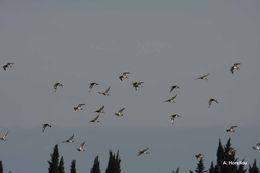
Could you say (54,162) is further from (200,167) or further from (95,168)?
(200,167)

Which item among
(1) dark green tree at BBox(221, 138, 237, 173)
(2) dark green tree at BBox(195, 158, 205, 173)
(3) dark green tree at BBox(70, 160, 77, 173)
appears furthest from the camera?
(2) dark green tree at BBox(195, 158, 205, 173)

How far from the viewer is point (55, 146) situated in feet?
454

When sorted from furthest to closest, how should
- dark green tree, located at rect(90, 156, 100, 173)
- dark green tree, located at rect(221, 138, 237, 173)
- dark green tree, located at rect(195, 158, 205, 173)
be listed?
1. dark green tree, located at rect(195, 158, 205, 173)
2. dark green tree, located at rect(90, 156, 100, 173)
3. dark green tree, located at rect(221, 138, 237, 173)

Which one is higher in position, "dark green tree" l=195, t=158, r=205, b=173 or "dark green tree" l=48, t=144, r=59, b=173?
"dark green tree" l=195, t=158, r=205, b=173

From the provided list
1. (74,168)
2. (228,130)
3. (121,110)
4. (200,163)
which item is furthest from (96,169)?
(200,163)

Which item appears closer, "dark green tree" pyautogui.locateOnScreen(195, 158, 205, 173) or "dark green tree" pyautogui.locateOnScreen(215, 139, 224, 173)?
"dark green tree" pyautogui.locateOnScreen(215, 139, 224, 173)

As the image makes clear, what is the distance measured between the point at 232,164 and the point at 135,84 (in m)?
26.2

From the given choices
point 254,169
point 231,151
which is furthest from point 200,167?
point 231,151

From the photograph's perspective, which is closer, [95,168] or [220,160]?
[220,160]

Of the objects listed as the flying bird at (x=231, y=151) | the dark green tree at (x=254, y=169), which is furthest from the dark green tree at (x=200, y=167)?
the flying bird at (x=231, y=151)

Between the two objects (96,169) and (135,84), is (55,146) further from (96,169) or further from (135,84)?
(135,84)

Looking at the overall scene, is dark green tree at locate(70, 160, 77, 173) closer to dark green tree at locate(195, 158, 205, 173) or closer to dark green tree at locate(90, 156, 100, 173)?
dark green tree at locate(90, 156, 100, 173)

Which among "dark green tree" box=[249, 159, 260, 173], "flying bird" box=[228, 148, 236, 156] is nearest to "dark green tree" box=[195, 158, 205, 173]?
"dark green tree" box=[249, 159, 260, 173]

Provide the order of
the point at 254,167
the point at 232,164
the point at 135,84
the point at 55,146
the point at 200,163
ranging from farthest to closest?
the point at 200,163 < the point at 254,167 < the point at 55,146 < the point at 232,164 < the point at 135,84
